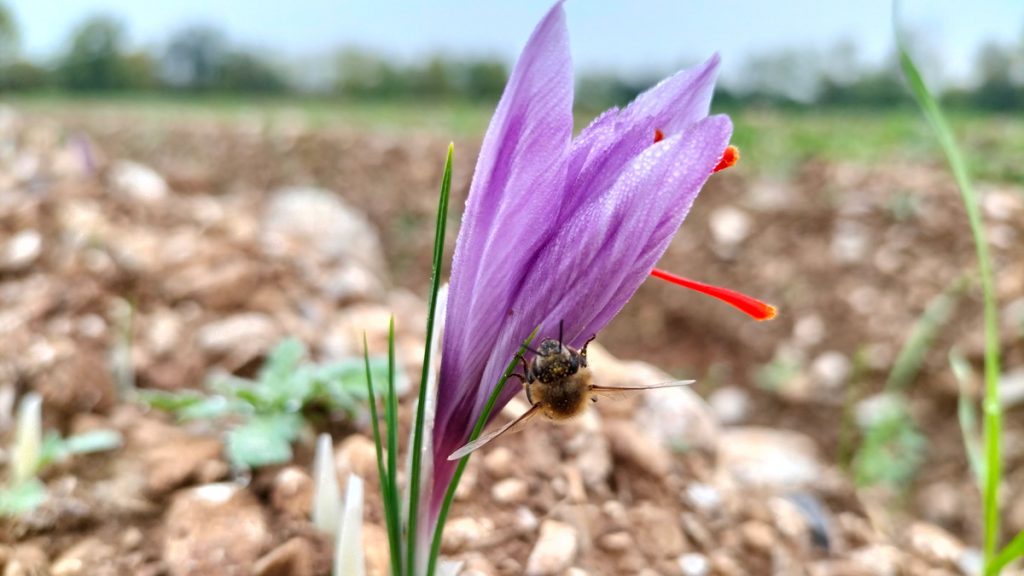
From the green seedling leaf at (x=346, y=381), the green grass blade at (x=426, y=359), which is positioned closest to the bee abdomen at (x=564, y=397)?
the green grass blade at (x=426, y=359)

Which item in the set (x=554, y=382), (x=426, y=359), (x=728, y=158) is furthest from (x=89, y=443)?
(x=728, y=158)

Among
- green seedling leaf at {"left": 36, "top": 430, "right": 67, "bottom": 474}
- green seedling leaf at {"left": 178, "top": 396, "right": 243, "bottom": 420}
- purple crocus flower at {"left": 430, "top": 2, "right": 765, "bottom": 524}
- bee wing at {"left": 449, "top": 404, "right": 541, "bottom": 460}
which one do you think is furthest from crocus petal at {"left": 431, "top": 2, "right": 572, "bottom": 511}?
green seedling leaf at {"left": 36, "top": 430, "right": 67, "bottom": 474}

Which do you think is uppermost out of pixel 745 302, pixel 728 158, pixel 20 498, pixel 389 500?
pixel 728 158

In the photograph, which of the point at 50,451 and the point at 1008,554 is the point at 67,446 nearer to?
the point at 50,451

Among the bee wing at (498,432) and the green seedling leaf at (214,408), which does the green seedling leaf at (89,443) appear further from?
the bee wing at (498,432)

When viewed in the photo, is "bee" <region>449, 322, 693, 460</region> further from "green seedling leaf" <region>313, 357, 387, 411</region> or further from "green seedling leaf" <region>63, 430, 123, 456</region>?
"green seedling leaf" <region>63, 430, 123, 456</region>
